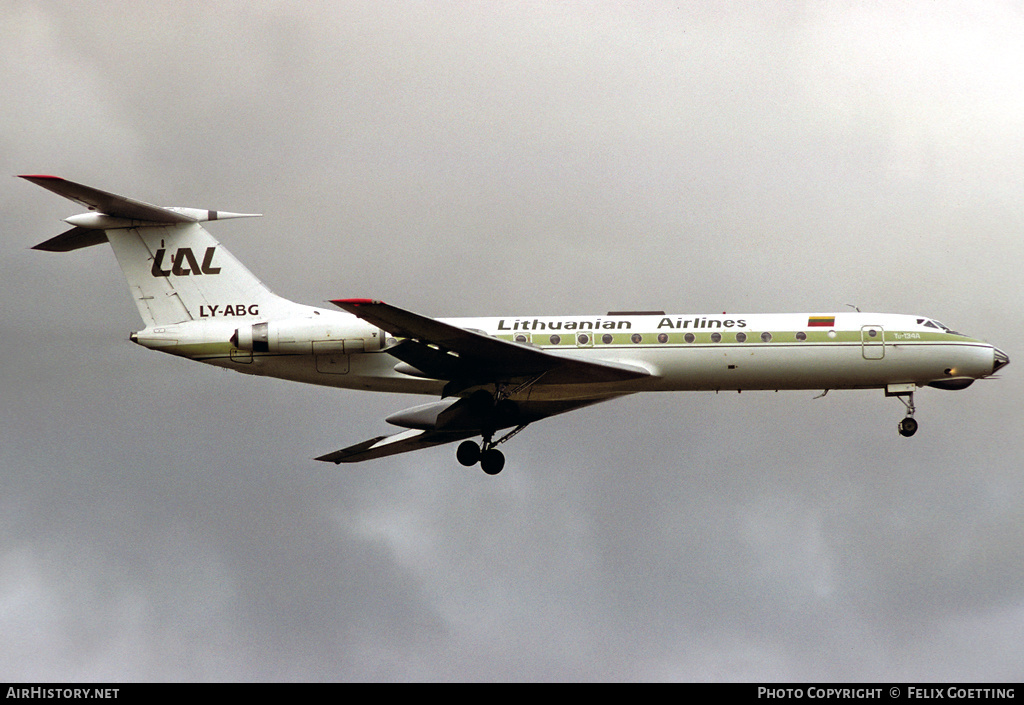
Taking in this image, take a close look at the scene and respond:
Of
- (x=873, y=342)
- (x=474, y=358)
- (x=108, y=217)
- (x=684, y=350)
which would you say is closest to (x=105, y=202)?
(x=108, y=217)

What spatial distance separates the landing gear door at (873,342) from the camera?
121ft

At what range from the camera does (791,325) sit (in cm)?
3678

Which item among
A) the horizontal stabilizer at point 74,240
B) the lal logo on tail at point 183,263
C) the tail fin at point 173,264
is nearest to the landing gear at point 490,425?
the tail fin at point 173,264

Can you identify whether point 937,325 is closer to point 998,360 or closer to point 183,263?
point 998,360

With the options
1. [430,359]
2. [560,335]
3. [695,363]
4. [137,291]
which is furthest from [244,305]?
[695,363]

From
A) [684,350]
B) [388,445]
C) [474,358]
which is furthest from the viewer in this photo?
[388,445]

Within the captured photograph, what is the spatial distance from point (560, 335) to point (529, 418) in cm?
383

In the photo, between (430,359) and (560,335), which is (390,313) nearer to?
(430,359)

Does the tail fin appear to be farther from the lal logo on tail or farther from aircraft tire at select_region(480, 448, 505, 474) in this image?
aircraft tire at select_region(480, 448, 505, 474)

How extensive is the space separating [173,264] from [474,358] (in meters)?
8.54

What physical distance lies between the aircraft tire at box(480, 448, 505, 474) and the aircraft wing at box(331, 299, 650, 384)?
2.66m

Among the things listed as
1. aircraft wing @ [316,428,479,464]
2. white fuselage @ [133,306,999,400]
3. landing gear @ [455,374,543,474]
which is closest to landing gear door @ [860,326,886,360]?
white fuselage @ [133,306,999,400]

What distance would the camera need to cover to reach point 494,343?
1382 inches
